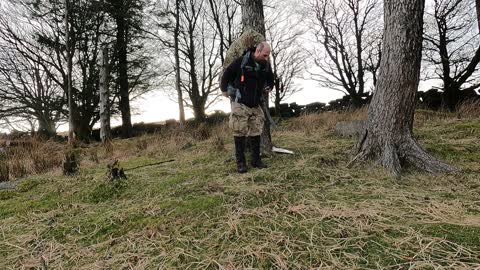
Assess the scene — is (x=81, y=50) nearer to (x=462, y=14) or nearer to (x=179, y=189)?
(x=179, y=189)

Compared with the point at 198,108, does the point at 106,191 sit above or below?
below

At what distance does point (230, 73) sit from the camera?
A: 3.66 meters

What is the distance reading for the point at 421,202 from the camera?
232 centimetres

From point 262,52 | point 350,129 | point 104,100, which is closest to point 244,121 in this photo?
point 262,52

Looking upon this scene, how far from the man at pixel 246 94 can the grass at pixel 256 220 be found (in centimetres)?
33

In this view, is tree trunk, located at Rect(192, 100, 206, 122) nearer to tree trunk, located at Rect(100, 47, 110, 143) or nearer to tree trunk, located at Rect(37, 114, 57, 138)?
tree trunk, located at Rect(100, 47, 110, 143)

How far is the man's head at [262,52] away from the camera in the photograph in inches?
136

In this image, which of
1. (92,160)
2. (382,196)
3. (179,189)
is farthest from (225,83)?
(92,160)

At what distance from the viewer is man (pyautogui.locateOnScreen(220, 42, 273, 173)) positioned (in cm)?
358

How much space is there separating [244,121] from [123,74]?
12.4 m

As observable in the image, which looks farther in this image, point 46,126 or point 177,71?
point 177,71

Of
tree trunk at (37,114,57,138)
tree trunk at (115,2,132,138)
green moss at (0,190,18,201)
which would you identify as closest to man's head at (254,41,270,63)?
green moss at (0,190,18,201)

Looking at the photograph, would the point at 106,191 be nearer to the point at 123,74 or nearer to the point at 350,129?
the point at 350,129

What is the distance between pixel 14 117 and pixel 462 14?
1974cm
